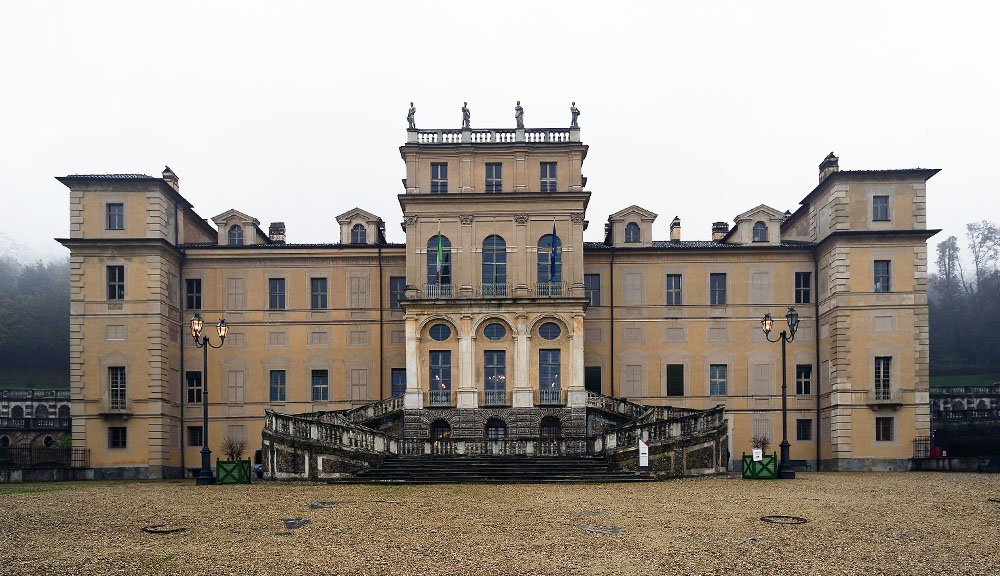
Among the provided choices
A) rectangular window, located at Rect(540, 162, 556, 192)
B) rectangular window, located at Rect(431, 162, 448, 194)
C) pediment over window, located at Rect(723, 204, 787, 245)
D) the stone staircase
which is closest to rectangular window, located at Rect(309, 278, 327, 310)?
rectangular window, located at Rect(431, 162, 448, 194)

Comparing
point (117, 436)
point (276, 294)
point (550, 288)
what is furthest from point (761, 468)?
point (117, 436)

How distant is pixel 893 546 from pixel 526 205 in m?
27.5

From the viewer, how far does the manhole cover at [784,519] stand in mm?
17016

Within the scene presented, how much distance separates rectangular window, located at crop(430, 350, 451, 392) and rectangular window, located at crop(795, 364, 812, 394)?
18632mm

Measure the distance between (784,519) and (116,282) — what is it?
3445cm

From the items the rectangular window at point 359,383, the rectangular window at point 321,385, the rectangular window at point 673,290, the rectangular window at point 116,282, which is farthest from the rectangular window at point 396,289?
the rectangular window at point 673,290

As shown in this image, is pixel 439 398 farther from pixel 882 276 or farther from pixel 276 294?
pixel 882 276

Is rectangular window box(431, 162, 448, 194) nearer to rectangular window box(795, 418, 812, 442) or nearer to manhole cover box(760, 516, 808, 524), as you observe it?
rectangular window box(795, 418, 812, 442)

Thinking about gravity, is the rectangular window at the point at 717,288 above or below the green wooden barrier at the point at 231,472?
above

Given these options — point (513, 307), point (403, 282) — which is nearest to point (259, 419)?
point (403, 282)

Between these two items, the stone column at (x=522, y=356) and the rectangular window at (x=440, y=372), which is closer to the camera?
the stone column at (x=522, y=356)

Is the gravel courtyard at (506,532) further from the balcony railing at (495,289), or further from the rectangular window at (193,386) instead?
the rectangular window at (193,386)

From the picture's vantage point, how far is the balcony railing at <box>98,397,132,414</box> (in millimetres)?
38906

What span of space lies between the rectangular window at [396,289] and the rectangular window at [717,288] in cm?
1668
